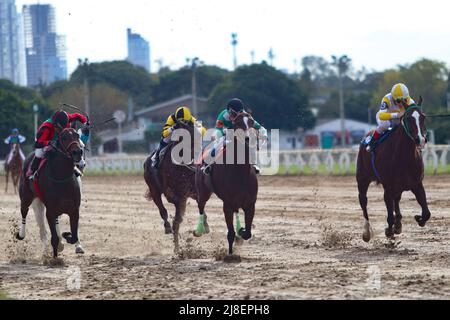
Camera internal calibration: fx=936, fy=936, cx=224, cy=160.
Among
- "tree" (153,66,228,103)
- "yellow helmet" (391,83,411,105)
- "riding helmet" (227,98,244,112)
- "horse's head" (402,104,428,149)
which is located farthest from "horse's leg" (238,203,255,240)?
"tree" (153,66,228,103)

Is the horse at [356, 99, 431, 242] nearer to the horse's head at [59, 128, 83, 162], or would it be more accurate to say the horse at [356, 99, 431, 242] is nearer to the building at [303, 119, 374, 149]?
the horse's head at [59, 128, 83, 162]

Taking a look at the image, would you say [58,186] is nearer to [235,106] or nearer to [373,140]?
[235,106]

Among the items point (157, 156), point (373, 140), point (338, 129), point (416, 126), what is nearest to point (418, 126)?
point (416, 126)

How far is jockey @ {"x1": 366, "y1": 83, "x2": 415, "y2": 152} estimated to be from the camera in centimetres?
1246

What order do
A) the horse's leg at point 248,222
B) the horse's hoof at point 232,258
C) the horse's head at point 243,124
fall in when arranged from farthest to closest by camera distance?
the horse's leg at point 248,222, the horse's head at point 243,124, the horse's hoof at point 232,258

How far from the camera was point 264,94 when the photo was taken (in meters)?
58.8

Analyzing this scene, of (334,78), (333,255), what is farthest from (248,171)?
(334,78)

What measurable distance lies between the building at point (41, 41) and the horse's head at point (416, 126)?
13101mm

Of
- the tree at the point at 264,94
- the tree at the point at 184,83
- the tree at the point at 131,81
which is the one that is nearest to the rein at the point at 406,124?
the tree at the point at 264,94

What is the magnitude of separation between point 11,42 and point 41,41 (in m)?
6.91

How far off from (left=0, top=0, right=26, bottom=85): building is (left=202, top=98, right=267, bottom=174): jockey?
653 inches

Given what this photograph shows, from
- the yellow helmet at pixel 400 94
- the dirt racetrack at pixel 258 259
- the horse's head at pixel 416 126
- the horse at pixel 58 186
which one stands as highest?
the yellow helmet at pixel 400 94

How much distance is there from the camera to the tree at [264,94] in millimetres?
58562

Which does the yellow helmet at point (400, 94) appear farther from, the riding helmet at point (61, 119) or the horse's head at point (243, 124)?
the riding helmet at point (61, 119)
